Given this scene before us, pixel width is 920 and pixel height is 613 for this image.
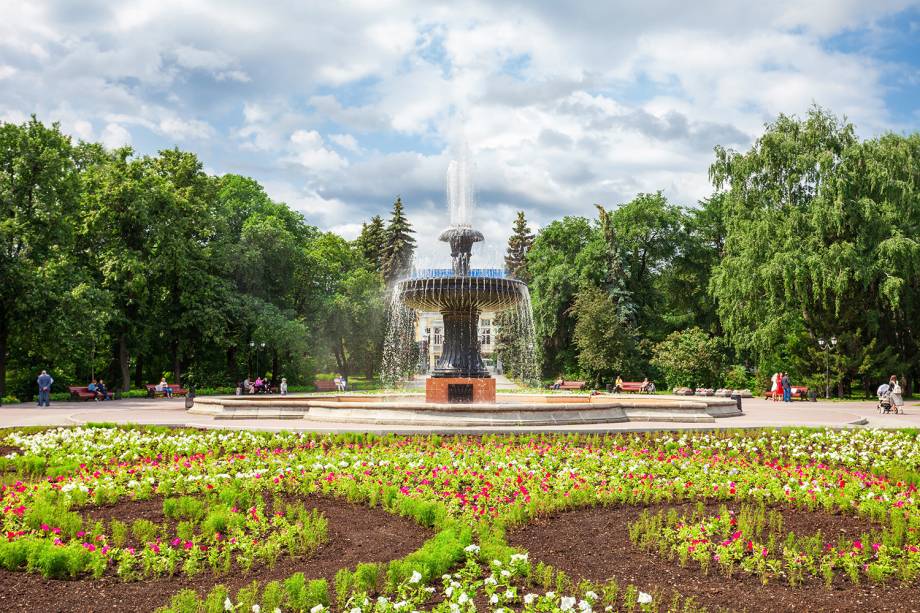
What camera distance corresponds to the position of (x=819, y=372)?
2945 cm

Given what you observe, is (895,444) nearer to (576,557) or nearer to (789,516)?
(789,516)

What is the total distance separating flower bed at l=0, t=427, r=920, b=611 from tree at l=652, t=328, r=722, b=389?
2193 cm

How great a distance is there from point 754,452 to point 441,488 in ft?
18.1

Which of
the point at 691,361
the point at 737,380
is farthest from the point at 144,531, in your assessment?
the point at 737,380

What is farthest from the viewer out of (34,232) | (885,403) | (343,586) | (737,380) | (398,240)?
(398,240)

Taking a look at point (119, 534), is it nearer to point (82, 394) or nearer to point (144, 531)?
point (144, 531)

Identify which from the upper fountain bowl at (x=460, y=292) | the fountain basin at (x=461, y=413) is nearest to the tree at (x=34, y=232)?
the fountain basin at (x=461, y=413)

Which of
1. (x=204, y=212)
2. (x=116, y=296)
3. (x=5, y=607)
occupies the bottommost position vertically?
(x=5, y=607)

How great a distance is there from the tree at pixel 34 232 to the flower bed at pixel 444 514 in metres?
15.4

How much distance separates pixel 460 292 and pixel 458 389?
2.38 m

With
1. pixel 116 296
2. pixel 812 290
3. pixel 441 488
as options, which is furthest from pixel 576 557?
pixel 116 296

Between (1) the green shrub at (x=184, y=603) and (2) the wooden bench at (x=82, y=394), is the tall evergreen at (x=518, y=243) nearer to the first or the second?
(2) the wooden bench at (x=82, y=394)

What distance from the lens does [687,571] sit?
5277 mm

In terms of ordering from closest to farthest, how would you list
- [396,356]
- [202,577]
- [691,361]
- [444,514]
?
[202,577]
[444,514]
[691,361]
[396,356]
